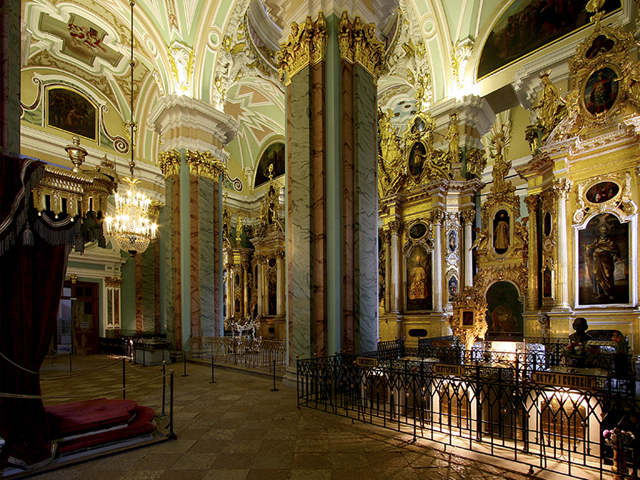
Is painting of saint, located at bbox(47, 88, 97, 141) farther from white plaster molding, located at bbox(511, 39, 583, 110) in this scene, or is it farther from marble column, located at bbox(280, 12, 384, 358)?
white plaster molding, located at bbox(511, 39, 583, 110)


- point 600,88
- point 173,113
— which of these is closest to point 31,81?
point 173,113

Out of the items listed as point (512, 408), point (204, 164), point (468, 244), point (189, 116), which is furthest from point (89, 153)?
point (512, 408)

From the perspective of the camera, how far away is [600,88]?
10.2 metres

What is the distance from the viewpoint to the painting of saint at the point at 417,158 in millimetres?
14625

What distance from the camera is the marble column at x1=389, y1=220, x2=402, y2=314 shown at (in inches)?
579

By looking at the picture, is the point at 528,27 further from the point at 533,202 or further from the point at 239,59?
the point at 239,59

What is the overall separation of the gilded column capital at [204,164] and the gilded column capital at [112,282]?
8463mm

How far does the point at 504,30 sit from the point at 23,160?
1465cm

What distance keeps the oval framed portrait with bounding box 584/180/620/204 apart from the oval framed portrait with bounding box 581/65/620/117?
1912 mm

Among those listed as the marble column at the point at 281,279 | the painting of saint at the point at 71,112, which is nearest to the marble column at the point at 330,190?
the painting of saint at the point at 71,112

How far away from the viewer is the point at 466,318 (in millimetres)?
10539

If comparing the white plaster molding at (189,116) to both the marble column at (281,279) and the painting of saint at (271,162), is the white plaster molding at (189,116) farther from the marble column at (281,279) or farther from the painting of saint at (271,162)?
the painting of saint at (271,162)

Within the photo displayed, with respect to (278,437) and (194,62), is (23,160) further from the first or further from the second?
(194,62)

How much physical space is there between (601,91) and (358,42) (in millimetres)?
7455
